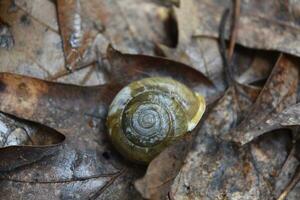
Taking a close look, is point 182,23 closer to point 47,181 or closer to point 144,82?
point 144,82

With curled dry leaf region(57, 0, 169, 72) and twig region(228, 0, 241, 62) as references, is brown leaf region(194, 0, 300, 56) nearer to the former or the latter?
twig region(228, 0, 241, 62)

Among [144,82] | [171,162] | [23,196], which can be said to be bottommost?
[23,196]

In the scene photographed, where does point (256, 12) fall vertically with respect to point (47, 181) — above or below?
above

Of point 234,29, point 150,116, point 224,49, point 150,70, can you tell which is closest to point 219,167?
point 150,116

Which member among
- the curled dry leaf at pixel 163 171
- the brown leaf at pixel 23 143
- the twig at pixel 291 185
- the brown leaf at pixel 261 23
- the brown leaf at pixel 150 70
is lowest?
the twig at pixel 291 185

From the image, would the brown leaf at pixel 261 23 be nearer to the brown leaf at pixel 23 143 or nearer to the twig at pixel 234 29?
the twig at pixel 234 29

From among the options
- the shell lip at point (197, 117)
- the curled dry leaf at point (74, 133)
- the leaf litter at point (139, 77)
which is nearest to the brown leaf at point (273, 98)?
the leaf litter at point (139, 77)

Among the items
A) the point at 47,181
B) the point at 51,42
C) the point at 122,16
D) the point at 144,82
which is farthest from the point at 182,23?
the point at 47,181
